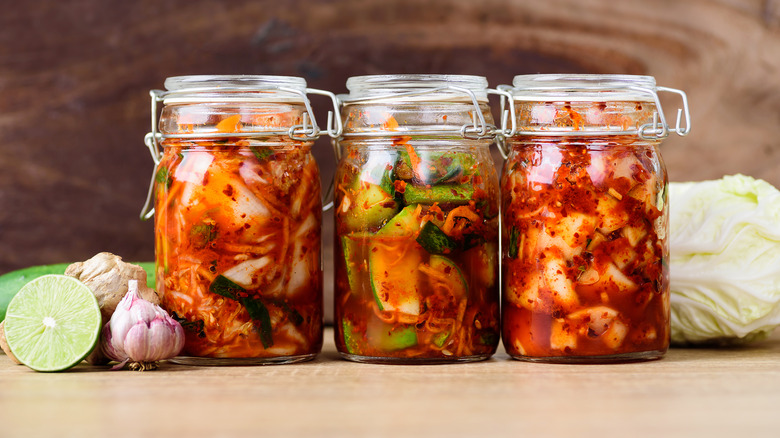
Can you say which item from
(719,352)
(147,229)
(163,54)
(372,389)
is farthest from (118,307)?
(719,352)

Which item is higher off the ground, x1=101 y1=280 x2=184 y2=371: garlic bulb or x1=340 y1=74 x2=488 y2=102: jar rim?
x1=340 y1=74 x2=488 y2=102: jar rim

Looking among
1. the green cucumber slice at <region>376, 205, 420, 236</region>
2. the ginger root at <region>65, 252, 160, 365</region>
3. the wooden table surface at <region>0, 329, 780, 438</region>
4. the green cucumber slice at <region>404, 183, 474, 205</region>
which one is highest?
the green cucumber slice at <region>404, 183, 474, 205</region>

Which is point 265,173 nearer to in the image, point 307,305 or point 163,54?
point 307,305

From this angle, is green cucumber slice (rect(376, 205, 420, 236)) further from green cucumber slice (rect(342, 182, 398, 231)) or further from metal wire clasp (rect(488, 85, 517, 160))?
metal wire clasp (rect(488, 85, 517, 160))

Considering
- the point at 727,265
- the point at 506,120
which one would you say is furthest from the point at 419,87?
the point at 727,265

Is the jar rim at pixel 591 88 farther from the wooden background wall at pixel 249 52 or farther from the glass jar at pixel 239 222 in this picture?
the wooden background wall at pixel 249 52

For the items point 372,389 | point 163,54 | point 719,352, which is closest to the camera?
point 372,389

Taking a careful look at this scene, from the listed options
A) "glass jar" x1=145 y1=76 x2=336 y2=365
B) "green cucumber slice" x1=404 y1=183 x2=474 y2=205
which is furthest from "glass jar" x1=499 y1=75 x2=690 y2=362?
"glass jar" x1=145 y1=76 x2=336 y2=365
